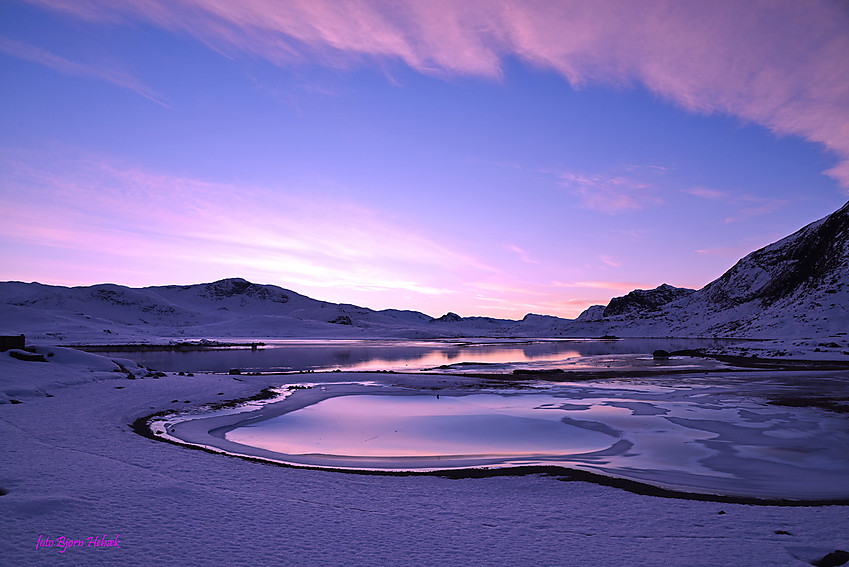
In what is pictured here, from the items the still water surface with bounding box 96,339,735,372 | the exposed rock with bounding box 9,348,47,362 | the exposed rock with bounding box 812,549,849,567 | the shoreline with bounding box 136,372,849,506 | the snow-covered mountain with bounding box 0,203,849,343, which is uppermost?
the snow-covered mountain with bounding box 0,203,849,343

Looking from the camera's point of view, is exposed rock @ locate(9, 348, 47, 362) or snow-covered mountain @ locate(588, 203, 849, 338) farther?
snow-covered mountain @ locate(588, 203, 849, 338)

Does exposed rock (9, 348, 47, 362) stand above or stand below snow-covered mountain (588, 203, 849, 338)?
below

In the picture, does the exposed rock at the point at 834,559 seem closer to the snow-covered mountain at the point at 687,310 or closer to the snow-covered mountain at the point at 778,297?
the snow-covered mountain at the point at 687,310

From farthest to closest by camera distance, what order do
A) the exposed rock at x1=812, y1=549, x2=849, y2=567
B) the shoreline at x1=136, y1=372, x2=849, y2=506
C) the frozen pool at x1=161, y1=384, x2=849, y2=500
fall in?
the frozen pool at x1=161, y1=384, x2=849, y2=500, the shoreline at x1=136, y1=372, x2=849, y2=506, the exposed rock at x1=812, y1=549, x2=849, y2=567

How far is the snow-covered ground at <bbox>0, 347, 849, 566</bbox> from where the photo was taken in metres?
6.43

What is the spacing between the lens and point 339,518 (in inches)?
308

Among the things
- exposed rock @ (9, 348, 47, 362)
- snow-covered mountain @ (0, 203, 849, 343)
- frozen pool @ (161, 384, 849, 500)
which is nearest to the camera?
frozen pool @ (161, 384, 849, 500)

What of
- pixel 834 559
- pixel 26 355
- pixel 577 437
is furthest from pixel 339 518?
pixel 26 355

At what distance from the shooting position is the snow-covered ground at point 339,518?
6426 mm

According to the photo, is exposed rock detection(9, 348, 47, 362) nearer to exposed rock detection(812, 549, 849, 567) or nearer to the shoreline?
the shoreline

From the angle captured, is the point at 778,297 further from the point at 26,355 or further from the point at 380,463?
the point at 26,355

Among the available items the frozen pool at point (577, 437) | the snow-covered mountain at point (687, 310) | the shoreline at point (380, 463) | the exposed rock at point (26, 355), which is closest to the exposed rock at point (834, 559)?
the shoreline at point (380, 463)

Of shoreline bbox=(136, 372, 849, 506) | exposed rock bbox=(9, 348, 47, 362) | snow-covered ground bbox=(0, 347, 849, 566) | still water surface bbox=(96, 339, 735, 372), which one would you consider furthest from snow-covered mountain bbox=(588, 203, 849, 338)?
exposed rock bbox=(9, 348, 47, 362)

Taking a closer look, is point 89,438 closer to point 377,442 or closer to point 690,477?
point 377,442
